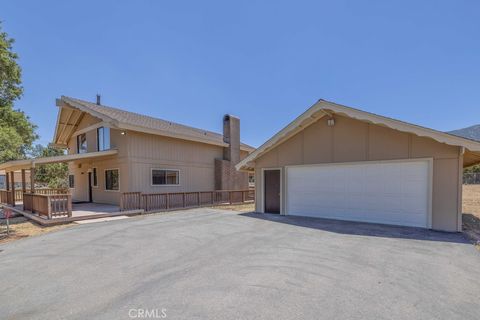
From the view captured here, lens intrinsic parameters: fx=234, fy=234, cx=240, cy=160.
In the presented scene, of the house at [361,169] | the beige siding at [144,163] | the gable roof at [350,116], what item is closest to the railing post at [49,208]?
the beige siding at [144,163]

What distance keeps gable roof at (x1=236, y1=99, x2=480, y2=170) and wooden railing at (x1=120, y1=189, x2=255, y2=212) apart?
384 centimetres

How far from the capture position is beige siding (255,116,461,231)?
7039mm

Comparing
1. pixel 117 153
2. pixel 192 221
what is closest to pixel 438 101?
pixel 192 221

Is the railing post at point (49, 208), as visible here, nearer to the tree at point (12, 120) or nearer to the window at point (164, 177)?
the window at point (164, 177)

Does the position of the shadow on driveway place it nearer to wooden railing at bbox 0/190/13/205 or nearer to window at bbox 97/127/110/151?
window at bbox 97/127/110/151

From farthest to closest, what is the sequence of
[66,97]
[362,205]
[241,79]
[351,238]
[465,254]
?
[241,79] < [66,97] < [362,205] < [351,238] < [465,254]

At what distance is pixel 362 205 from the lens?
8.57m

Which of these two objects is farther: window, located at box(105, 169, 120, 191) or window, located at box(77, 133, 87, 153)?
window, located at box(77, 133, 87, 153)

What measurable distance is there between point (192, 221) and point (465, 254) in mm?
7879

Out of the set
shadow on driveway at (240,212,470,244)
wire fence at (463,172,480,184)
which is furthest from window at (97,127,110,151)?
wire fence at (463,172,480,184)

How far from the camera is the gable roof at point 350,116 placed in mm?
6746

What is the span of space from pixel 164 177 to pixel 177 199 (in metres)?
1.64

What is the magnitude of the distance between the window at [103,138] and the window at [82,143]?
2217 millimetres

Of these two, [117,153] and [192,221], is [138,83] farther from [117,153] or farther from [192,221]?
[192,221]
